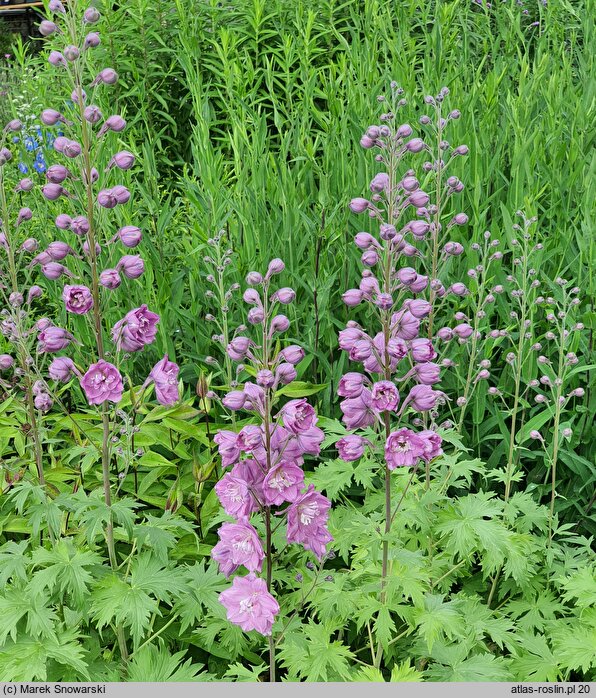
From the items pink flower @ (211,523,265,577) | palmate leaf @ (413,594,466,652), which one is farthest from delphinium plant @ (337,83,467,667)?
pink flower @ (211,523,265,577)

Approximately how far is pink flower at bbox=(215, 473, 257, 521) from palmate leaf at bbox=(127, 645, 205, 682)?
596 millimetres

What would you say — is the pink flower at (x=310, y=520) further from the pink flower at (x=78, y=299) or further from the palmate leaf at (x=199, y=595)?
the pink flower at (x=78, y=299)

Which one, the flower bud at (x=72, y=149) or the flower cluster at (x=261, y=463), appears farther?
the flower bud at (x=72, y=149)

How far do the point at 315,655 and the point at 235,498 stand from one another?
0.54 m

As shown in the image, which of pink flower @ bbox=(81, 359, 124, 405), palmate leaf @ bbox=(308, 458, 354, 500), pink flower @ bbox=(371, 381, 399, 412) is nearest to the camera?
pink flower @ bbox=(371, 381, 399, 412)

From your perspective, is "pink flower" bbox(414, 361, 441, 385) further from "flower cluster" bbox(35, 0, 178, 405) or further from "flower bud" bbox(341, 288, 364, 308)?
"flower cluster" bbox(35, 0, 178, 405)

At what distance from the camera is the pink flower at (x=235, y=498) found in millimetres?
2020

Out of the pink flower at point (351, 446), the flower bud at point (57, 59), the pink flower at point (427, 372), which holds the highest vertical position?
the flower bud at point (57, 59)

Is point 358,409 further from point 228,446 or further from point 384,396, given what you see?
point 228,446

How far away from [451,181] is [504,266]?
1195 millimetres

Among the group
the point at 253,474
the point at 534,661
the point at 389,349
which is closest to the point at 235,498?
the point at 253,474

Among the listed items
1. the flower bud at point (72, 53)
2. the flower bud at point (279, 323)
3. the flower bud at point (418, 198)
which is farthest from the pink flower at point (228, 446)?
the flower bud at point (72, 53)

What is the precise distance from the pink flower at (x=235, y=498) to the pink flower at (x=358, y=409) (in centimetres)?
35

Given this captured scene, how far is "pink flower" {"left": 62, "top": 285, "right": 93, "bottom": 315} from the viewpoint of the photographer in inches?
85.0
